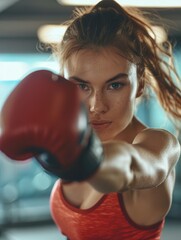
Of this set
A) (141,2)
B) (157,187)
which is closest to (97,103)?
(157,187)

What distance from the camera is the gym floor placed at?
18.2 ft

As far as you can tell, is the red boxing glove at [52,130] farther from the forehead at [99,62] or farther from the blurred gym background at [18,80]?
the blurred gym background at [18,80]

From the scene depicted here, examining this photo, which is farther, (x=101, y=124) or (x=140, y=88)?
(x=140, y=88)

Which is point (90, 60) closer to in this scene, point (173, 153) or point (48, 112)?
point (173, 153)

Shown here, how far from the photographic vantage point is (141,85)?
1.50m

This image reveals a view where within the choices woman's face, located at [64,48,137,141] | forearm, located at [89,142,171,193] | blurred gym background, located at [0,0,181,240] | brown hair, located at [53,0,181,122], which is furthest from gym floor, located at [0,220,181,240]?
forearm, located at [89,142,171,193]

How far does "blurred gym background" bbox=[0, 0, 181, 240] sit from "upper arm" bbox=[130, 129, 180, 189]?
4386 mm

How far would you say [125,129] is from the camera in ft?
4.81

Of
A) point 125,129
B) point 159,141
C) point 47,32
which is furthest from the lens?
point 47,32

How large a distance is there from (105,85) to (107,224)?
362mm

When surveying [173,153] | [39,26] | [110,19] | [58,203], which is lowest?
[39,26]

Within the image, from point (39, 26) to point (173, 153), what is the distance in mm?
4885

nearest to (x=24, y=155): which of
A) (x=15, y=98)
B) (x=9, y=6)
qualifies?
(x=15, y=98)

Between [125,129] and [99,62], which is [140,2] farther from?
[99,62]
